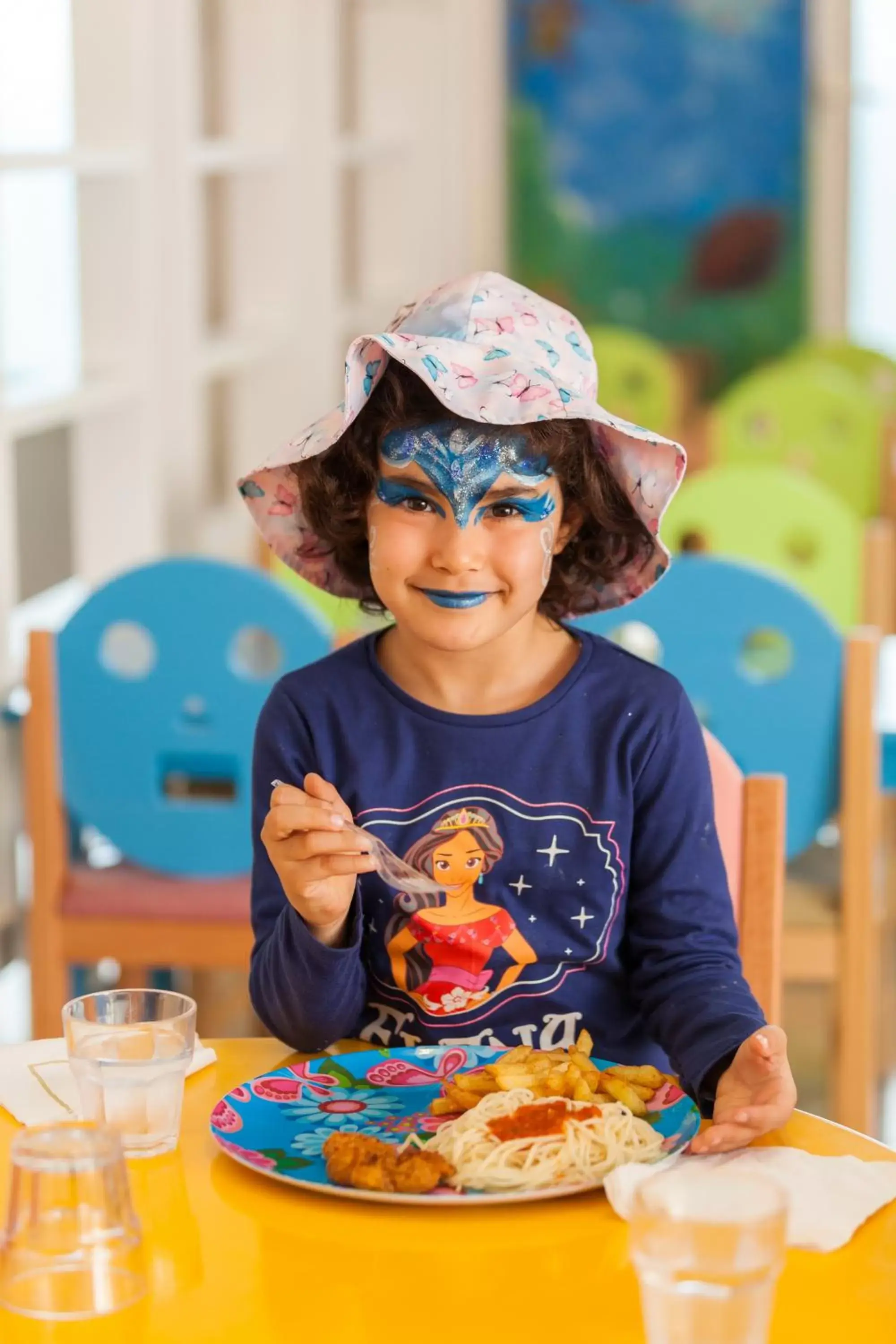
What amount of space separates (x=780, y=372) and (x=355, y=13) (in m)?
1.69

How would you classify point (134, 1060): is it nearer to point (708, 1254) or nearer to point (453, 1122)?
point (453, 1122)

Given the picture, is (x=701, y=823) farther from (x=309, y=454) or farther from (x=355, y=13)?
(x=355, y=13)

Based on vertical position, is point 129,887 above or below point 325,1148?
below

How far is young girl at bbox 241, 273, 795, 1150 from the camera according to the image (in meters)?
1.17

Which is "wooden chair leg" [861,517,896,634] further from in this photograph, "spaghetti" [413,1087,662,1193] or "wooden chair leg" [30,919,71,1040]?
"spaghetti" [413,1087,662,1193]

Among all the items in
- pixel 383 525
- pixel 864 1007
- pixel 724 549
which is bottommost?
pixel 864 1007

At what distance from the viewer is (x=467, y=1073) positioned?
103cm

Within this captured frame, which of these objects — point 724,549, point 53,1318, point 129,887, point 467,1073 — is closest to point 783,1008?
point 724,549

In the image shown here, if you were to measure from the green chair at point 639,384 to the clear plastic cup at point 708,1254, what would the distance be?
11.3ft

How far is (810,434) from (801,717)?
1817 millimetres

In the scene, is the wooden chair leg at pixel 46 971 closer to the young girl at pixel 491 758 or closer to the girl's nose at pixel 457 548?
the young girl at pixel 491 758

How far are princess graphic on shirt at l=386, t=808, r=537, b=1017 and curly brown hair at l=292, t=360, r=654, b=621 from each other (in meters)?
0.24

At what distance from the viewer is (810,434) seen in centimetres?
375

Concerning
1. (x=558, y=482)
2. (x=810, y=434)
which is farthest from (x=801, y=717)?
(x=810, y=434)
